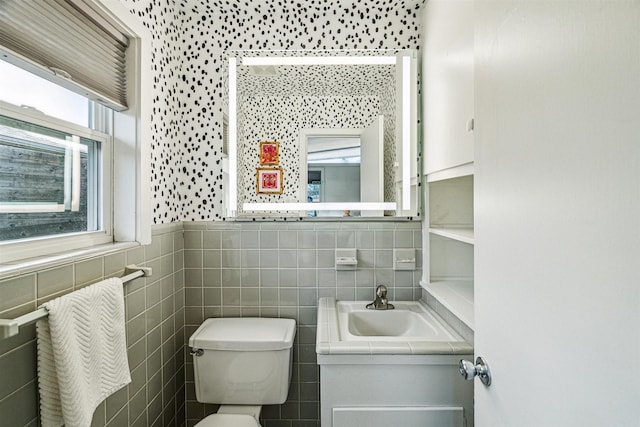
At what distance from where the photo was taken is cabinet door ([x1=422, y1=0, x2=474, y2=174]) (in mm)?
1167

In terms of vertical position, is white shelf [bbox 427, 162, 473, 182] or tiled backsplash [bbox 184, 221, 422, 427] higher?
white shelf [bbox 427, 162, 473, 182]

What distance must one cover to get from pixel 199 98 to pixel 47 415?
1.45m

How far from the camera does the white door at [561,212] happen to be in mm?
418

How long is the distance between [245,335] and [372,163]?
3.42ft

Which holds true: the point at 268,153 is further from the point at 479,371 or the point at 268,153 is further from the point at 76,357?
the point at 479,371

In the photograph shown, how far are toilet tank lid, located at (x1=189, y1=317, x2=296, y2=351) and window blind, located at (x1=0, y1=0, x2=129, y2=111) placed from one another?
3.35 feet

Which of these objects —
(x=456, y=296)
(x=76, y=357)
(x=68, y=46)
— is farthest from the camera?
(x=456, y=296)

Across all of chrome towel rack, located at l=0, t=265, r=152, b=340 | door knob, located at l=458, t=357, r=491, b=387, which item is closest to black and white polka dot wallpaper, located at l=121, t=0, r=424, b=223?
chrome towel rack, located at l=0, t=265, r=152, b=340

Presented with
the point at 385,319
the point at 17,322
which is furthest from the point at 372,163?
the point at 17,322

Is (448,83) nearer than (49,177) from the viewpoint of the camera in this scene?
No

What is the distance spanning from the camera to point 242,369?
5.01ft

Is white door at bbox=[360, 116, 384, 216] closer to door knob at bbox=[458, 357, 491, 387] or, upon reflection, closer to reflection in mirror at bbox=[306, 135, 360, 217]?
reflection in mirror at bbox=[306, 135, 360, 217]

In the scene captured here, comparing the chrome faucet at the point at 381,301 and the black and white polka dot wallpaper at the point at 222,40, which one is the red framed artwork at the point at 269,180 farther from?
the chrome faucet at the point at 381,301

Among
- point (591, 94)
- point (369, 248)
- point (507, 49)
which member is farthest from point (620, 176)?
point (369, 248)
